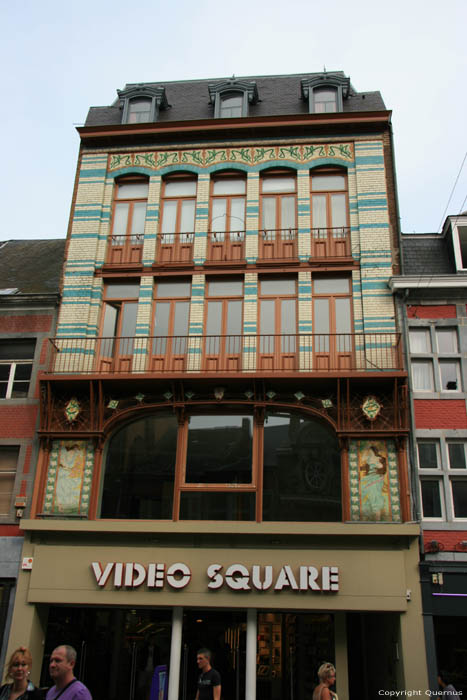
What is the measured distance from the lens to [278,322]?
18281 millimetres

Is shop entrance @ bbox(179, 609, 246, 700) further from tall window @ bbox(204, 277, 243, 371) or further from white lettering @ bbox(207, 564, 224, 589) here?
tall window @ bbox(204, 277, 243, 371)

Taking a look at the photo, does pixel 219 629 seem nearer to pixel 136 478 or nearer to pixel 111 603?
pixel 111 603

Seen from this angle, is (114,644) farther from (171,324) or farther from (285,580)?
(171,324)

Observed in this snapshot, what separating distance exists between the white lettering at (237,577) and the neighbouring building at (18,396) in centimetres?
541

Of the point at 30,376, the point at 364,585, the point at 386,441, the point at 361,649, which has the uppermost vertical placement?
the point at 30,376

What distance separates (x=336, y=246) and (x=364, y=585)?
30.5ft

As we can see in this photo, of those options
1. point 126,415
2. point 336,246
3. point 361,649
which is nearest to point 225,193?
point 336,246

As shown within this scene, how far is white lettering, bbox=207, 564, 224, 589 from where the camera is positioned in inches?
607

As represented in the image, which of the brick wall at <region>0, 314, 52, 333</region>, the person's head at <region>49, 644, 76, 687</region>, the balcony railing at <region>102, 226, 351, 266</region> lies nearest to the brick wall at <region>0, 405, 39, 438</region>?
the brick wall at <region>0, 314, 52, 333</region>

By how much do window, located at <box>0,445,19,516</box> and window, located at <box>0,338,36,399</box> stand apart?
5.03ft

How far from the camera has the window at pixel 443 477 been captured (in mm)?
16047

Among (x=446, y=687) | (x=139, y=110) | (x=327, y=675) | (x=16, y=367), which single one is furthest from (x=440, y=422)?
(x=139, y=110)

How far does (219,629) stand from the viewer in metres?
16.4

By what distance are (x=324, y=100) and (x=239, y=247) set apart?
621 cm
